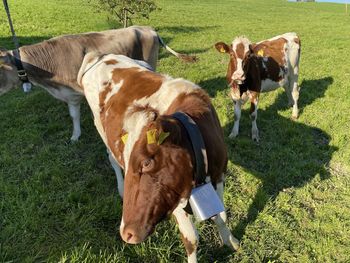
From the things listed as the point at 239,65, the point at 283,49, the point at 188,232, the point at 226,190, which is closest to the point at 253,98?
the point at 239,65

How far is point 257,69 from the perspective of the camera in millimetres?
7117

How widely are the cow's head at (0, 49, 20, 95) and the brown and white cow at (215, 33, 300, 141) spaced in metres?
3.63

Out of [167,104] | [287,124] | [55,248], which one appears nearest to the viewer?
[167,104]

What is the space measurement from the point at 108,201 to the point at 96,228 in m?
0.51

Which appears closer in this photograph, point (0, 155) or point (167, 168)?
point (167, 168)

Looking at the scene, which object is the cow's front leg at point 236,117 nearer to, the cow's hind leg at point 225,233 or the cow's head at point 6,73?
the cow's hind leg at point 225,233

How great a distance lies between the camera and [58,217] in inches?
176

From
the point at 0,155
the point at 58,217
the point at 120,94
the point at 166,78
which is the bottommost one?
the point at 0,155

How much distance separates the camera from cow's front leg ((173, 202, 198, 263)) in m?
3.53

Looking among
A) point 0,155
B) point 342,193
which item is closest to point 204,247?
point 342,193

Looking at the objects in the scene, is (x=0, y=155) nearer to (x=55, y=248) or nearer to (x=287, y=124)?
(x=55, y=248)

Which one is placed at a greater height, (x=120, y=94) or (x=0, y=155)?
(x=120, y=94)

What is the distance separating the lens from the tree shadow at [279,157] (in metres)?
5.38

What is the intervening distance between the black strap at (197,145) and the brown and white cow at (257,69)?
3.86 m
